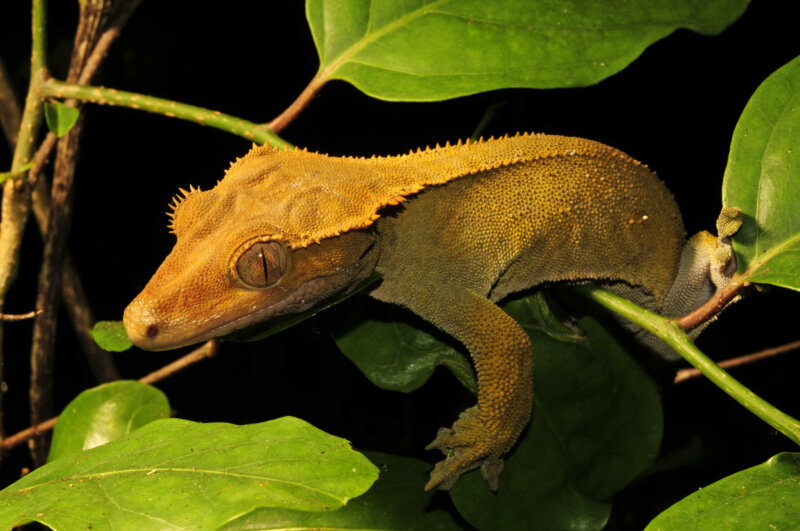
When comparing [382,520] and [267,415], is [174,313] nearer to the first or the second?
[382,520]

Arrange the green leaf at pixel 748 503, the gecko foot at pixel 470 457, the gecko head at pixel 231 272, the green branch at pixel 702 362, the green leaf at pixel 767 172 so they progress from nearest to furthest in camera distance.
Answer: the green leaf at pixel 748 503
the green branch at pixel 702 362
the gecko head at pixel 231 272
the green leaf at pixel 767 172
the gecko foot at pixel 470 457

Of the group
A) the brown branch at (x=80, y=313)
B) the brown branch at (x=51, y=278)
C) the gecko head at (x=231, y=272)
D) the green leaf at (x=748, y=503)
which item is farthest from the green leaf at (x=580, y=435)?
the brown branch at (x=80, y=313)

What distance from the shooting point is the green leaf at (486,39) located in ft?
8.38

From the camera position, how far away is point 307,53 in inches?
162

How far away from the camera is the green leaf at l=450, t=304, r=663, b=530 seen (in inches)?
109

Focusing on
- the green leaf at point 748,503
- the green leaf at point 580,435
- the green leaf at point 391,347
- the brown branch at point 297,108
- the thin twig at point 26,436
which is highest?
the brown branch at point 297,108

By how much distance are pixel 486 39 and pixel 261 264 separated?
1.26 meters

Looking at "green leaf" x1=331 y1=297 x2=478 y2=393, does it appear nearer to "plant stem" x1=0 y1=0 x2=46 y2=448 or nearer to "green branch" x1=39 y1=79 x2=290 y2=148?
"green branch" x1=39 y1=79 x2=290 y2=148

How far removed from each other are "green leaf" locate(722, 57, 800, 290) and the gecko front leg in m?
0.88

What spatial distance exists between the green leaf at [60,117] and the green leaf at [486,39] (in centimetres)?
106

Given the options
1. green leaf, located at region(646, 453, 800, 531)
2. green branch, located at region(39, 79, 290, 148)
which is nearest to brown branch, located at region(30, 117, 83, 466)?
green branch, located at region(39, 79, 290, 148)

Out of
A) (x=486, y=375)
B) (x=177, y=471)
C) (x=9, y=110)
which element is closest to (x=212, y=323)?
(x=177, y=471)

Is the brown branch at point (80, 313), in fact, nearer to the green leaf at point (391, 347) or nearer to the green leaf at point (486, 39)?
the green leaf at point (391, 347)

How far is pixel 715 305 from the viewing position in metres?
2.36
